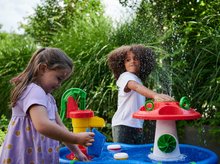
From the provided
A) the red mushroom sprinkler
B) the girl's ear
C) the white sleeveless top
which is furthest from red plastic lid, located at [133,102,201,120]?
the girl's ear

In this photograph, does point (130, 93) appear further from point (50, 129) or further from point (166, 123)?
point (50, 129)

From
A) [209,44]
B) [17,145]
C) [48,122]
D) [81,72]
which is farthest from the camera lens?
[81,72]

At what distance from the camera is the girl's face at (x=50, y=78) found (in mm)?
2064

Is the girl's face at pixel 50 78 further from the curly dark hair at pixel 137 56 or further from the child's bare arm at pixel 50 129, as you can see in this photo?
the curly dark hair at pixel 137 56

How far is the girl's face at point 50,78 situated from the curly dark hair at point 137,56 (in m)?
1.25

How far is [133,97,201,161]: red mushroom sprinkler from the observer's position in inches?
98.0

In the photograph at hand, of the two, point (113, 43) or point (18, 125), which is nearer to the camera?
point (18, 125)

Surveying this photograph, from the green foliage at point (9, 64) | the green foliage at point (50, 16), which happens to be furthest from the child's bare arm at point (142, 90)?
the green foliage at point (50, 16)

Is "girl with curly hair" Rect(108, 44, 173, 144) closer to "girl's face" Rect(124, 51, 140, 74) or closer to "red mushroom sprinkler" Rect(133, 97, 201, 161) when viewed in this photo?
"girl's face" Rect(124, 51, 140, 74)

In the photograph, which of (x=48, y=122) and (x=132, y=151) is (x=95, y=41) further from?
(x=48, y=122)

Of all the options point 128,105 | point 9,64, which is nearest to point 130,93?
point 128,105

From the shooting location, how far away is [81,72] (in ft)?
15.1

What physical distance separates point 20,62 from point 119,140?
3459 millimetres

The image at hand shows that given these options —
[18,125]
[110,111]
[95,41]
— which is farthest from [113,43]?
[18,125]
